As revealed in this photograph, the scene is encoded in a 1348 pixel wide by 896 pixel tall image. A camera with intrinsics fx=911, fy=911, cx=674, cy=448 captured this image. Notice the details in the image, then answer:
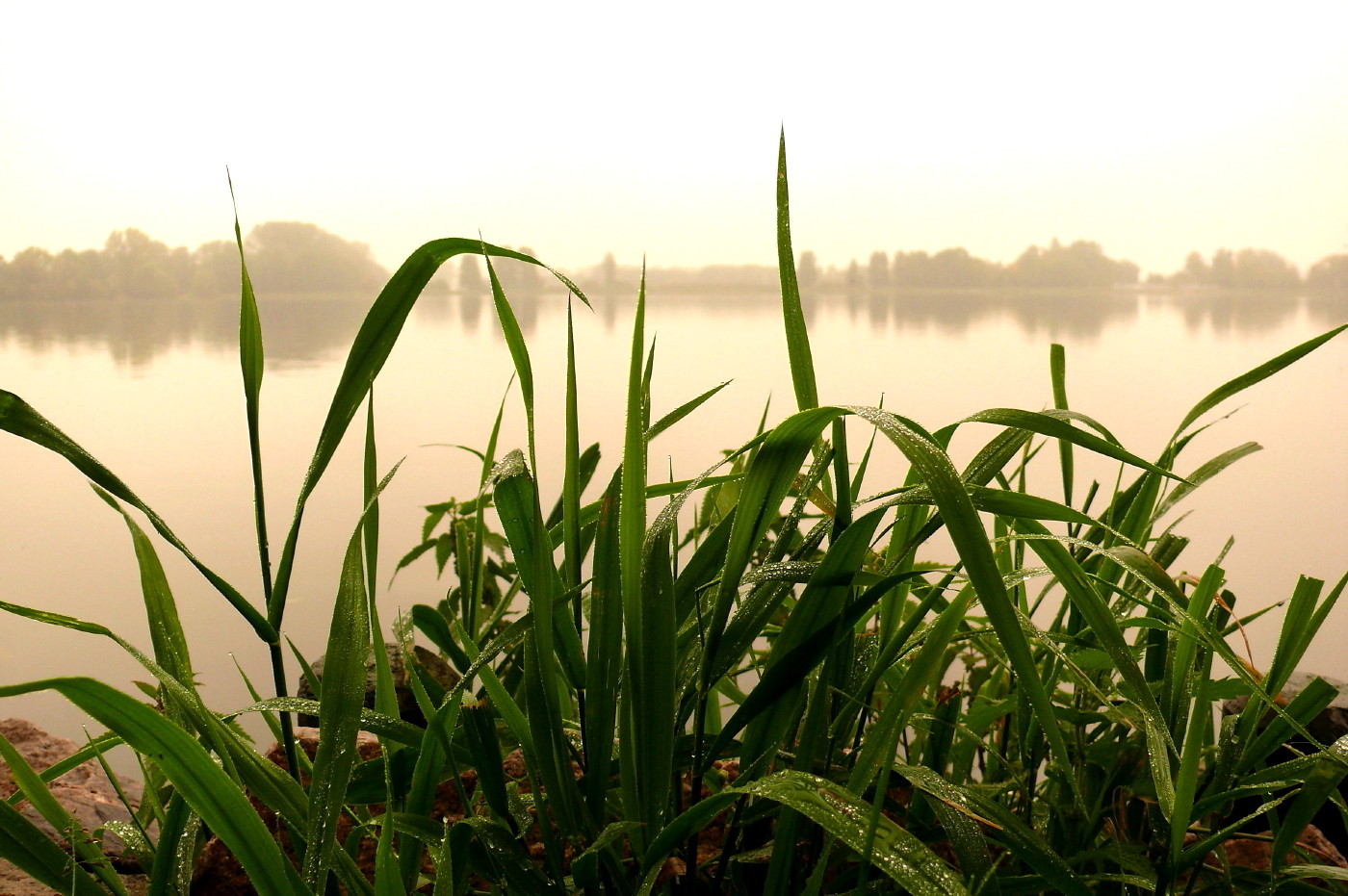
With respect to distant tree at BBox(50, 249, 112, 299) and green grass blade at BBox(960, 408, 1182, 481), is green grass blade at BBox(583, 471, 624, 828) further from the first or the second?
distant tree at BBox(50, 249, 112, 299)

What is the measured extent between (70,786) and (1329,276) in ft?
5.80

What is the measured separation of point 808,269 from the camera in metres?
1.44

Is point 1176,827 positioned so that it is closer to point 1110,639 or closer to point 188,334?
point 1110,639

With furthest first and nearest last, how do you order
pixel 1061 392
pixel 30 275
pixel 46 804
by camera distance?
1. pixel 30 275
2. pixel 1061 392
3. pixel 46 804

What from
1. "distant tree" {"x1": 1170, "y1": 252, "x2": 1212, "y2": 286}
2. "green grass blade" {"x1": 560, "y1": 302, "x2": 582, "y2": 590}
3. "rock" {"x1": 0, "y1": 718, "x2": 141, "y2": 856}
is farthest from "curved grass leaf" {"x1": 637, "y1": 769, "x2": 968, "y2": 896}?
"distant tree" {"x1": 1170, "y1": 252, "x2": 1212, "y2": 286}

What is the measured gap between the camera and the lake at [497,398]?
52.4 inches

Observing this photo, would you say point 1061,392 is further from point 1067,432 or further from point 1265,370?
point 1067,432

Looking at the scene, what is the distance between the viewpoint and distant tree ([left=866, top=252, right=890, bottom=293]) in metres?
1.45

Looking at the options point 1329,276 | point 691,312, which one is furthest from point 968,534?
point 1329,276

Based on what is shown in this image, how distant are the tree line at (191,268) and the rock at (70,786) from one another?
0.87m

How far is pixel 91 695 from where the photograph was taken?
0.24 meters

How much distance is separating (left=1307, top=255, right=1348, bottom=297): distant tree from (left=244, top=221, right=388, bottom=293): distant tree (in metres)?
1.50

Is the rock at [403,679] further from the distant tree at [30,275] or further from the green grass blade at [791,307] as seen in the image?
the distant tree at [30,275]

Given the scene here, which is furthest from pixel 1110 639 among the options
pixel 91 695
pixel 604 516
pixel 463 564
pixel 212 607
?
pixel 212 607
